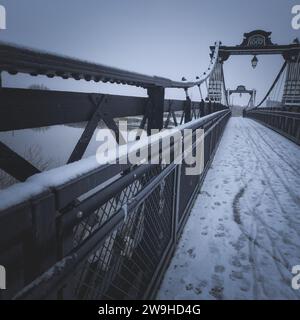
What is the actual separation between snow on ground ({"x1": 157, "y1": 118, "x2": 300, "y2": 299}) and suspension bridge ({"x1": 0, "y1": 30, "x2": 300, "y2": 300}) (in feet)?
0.04

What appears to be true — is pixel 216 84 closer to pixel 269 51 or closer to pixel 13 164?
pixel 269 51

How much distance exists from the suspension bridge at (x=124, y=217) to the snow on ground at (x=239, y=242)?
0.04 ft

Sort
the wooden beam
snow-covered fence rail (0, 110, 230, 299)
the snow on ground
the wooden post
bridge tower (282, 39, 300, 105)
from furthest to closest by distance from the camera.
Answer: bridge tower (282, 39, 300, 105), the wooden post, the snow on ground, the wooden beam, snow-covered fence rail (0, 110, 230, 299)

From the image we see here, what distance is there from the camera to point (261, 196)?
4.41 metres

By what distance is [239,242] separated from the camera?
9.87 feet

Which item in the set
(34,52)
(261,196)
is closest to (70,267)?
(34,52)

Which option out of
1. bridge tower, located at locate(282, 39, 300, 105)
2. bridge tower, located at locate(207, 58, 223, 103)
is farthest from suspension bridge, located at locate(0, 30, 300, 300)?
bridge tower, located at locate(282, 39, 300, 105)

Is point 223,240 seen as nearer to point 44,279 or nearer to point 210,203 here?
point 210,203

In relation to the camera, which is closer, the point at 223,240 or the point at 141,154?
the point at 141,154

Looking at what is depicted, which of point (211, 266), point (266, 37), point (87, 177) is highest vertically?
point (266, 37)

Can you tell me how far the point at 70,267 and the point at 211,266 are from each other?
1.99 meters

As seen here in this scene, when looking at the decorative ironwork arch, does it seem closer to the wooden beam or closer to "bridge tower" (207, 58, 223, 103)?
"bridge tower" (207, 58, 223, 103)

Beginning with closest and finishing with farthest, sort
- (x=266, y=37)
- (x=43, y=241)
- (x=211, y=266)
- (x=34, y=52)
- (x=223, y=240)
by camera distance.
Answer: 1. (x=43, y=241)
2. (x=34, y=52)
3. (x=211, y=266)
4. (x=223, y=240)
5. (x=266, y=37)

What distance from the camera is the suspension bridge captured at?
0.90m
